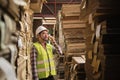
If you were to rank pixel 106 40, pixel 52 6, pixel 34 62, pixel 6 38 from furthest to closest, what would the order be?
1. pixel 52 6
2. pixel 34 62
3. pixel 106 40
4. pixel 6 38

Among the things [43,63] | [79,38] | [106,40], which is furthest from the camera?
[79,38]

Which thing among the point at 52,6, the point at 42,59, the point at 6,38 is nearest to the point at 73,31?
the point at 42,59

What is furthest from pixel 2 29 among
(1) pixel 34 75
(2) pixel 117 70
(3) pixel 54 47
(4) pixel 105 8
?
(3) pixel 54 47

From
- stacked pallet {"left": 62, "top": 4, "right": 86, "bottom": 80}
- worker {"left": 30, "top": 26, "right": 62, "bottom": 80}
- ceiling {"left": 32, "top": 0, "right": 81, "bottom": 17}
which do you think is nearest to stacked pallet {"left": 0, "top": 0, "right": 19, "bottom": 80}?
worker {"left": 30, "top": 26, "right": 62, "bottom": 80}

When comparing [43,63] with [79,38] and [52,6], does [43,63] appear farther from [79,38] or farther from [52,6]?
[52,6]

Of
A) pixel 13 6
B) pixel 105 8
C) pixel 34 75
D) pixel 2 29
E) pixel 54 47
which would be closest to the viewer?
pixel 2 29

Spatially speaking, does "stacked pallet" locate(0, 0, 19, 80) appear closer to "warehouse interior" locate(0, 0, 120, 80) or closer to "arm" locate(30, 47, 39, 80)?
"warehouse interior" locate(0, 0, 120, 80)

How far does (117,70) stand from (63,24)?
498 centimetres

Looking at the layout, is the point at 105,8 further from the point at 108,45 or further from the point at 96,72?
the point at 96,72

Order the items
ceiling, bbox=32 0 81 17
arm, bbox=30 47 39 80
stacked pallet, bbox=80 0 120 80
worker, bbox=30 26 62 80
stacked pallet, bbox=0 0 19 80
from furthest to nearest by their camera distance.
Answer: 1. ceiling, bbox=32 0 81 17
2. worker, bbox=30 26 62 80
3. arm, bbox=30 47 39 80
4. stacked pallet, bbox=80 0 120 80
5. stacked pallet, bbox=0 0 19 80

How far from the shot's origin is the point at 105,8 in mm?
3879

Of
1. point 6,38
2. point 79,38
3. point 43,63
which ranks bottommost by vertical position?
point 43,63

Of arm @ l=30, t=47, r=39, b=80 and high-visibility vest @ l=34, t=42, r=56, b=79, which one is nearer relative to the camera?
arm @ l=30, t=47, r=39, b=80

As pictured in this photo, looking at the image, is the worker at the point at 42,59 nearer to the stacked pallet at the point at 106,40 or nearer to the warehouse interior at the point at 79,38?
the warehouse interior at the point at 79,38
